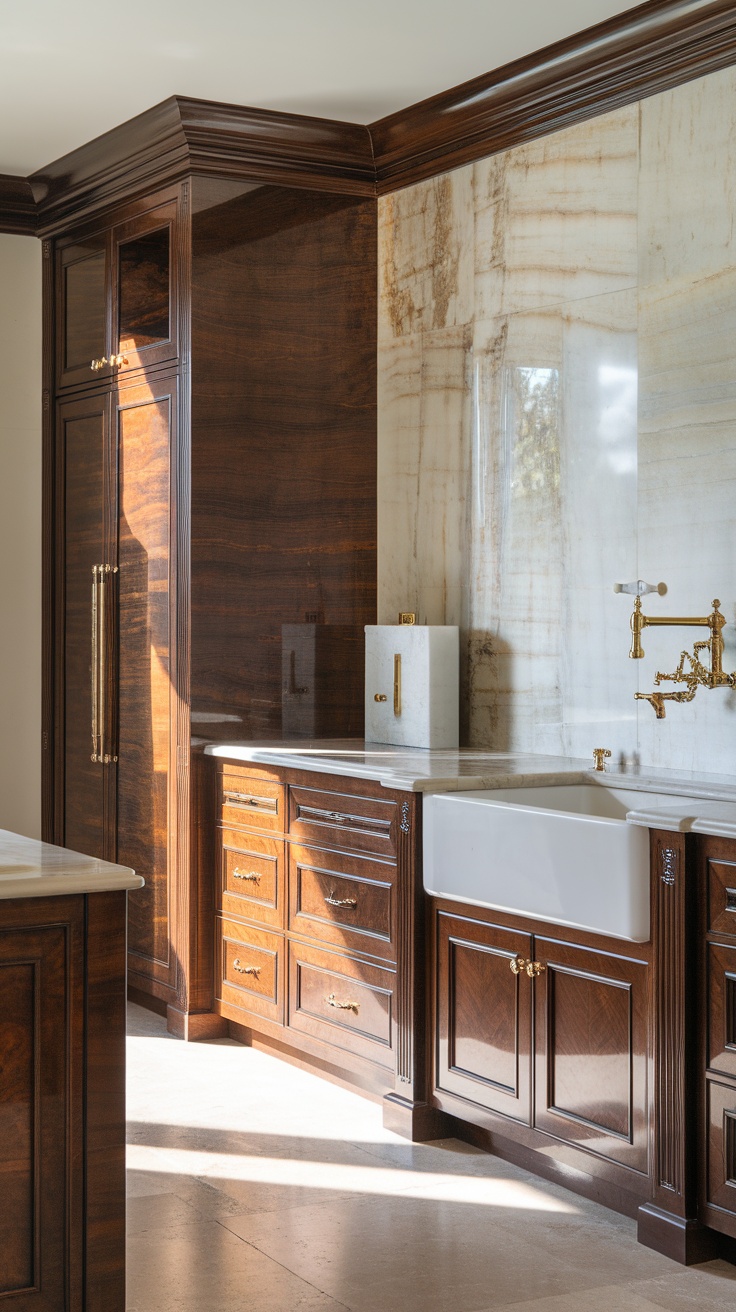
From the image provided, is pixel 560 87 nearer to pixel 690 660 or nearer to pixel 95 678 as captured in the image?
pixel 690 660

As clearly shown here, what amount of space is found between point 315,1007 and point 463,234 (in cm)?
240

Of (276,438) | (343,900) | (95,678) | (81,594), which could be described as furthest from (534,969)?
(81,594)

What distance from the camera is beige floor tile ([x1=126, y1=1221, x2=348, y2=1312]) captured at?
8.92 ft

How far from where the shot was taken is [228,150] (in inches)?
183

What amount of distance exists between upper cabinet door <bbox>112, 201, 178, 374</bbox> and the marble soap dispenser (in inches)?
49.1

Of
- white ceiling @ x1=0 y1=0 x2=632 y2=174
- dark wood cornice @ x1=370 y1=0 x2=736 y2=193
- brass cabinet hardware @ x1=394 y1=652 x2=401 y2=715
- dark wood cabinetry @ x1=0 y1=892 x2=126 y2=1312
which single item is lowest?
dark wood cabinetry @ x1=0 y1=892 x2=126 y2=1312

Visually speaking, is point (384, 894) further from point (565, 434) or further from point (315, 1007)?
point (565, 434)

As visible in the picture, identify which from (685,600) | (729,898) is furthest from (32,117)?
(729,898)

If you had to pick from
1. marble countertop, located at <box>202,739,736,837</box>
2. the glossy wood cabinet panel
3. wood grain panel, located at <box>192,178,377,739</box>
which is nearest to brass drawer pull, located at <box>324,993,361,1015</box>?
marble countertop, located at <box>202,739,736,837</box>

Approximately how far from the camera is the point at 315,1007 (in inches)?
163

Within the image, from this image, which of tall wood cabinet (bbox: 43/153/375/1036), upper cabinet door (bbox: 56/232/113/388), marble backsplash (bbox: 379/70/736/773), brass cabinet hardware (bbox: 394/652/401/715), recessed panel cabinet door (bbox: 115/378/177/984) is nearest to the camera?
marble backsplash (bbox: 379/70/736/773)

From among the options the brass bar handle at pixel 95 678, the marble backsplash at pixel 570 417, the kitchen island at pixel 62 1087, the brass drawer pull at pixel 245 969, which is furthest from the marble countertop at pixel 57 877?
the brass bar handle at pixel 95 678

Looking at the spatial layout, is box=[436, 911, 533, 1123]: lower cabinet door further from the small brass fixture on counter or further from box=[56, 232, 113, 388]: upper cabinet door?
box=[56, 232, 113, 388]: upper cabinet door

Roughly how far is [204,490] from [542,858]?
6.47ft
